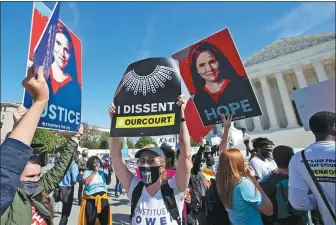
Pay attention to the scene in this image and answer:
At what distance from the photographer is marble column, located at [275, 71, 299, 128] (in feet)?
110

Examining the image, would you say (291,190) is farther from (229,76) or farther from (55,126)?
(55,126)

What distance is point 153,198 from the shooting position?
89.4 inches

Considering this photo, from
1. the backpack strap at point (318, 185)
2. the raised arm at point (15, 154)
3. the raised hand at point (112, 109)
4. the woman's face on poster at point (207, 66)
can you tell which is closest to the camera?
the raised arm at point (15, 154)

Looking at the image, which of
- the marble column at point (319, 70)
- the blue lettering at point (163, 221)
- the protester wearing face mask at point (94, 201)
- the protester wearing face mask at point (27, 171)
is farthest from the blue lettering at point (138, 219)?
the marble column at point (319, 70)

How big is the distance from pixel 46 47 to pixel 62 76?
1.90 m

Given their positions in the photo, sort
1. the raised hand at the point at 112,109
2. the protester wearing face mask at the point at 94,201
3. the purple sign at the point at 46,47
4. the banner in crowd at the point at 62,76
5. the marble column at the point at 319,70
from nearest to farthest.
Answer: the purple sign at the point at 46,47 < the raised hand at the point at 112,109 < the banner in crowd at the point at 62,76 < the protester wearing face mask at the point at 94,201 < the marble column at the point at 319,70

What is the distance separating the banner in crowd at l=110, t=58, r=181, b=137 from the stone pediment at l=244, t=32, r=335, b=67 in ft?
119

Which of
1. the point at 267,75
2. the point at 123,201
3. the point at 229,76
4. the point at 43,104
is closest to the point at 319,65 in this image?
the point at 267,75

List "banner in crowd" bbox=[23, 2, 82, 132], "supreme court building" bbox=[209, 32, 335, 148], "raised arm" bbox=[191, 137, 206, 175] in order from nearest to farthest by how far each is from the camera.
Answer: "banner in crowd" bbox=[23, 2, 82, 132], "raised arm" bbox=[191, 137, 206, 175], "supreme court building" bbox=[209, 32, 335, 148]

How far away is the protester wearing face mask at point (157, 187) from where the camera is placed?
2.21 metres

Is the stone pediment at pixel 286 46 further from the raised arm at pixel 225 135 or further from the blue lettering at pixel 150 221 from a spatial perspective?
the blue lettering at pixel 150 221

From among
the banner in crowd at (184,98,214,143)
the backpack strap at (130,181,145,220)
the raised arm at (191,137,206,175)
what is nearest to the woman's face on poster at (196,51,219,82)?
the banner in crowd at (184,98,214,143)

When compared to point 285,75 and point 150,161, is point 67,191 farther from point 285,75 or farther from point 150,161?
point 285,75

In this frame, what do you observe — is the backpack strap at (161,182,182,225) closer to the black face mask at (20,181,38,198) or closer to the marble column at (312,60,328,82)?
the black face mask at (20,181,38,198)
